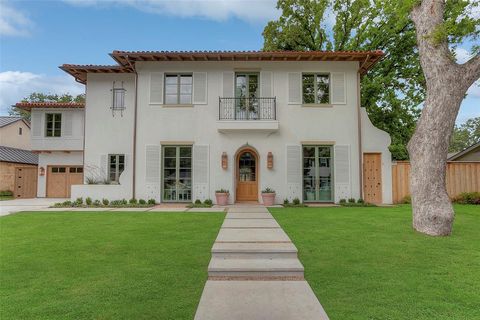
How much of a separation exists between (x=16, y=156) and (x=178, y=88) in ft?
48.6

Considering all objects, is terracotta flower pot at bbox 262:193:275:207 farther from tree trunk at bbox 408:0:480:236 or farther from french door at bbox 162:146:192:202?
tree trunk at bbox 408:0:480:236

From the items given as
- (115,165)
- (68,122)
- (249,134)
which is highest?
(68,122)

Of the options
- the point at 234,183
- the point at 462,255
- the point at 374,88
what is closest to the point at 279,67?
the point at 234,183

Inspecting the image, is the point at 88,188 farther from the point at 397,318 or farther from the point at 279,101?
the point at 397,318

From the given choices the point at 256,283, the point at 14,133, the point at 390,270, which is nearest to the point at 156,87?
the point at 256,283

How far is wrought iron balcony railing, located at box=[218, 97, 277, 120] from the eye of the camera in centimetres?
1185

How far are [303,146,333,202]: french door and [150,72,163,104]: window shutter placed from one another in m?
6.44

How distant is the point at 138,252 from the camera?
4805 millimetres

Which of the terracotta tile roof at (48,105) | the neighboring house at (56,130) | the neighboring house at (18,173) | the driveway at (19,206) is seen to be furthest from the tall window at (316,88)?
the neighboring house at (18,173)

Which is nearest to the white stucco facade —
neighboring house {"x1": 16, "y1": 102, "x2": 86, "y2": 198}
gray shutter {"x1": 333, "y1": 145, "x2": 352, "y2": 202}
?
gray shutter {"x1": 333, "y1": 145, "x2": 352, "y2": 202}

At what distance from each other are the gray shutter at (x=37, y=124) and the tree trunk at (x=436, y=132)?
17.3 meters

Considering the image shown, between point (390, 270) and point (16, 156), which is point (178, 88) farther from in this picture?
point (16, 156)

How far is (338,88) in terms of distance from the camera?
472 inches

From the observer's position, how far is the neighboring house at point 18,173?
16066mm
